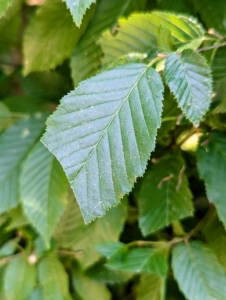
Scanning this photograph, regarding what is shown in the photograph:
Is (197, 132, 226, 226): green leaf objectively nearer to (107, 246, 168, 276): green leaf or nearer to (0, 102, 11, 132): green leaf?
(107, 246, 168, 276): green leaf

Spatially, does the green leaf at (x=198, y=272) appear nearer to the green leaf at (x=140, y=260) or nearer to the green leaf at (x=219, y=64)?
the green leaf at (x=140, y=260)

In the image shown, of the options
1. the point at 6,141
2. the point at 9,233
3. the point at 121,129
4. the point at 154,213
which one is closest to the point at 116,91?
Answer: the point at 121,129

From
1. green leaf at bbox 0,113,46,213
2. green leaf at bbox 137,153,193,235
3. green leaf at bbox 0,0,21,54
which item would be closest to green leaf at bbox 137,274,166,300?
green leaf at bbox 137,153,193,235

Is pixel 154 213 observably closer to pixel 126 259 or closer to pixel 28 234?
pixel 126 259

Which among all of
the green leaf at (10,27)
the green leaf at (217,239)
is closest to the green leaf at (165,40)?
the green leaf at (217,239)

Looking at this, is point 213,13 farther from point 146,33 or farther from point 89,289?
point 89,289

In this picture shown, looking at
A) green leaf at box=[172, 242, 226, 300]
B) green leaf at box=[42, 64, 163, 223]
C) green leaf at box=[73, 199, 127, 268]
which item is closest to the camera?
green leaf at box=[42, 64, 163, 223]

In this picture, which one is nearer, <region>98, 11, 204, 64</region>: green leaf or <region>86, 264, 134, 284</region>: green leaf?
<region>98, 11, 204, 64</region>: green leaf

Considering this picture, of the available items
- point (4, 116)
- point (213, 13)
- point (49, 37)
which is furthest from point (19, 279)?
point (213, 13)
